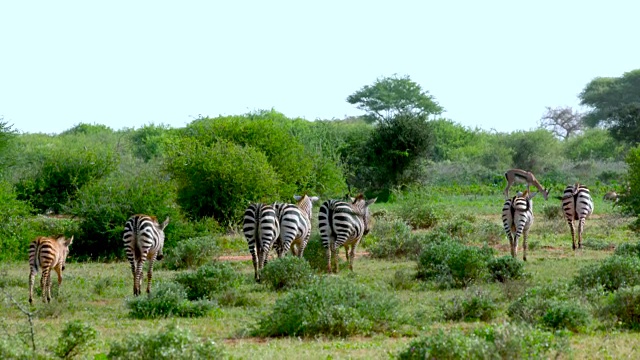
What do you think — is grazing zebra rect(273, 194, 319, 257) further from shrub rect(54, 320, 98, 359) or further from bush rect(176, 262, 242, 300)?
shrub rect(54, 320, 98, 359)

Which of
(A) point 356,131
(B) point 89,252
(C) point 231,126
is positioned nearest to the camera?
(B) point 89,252

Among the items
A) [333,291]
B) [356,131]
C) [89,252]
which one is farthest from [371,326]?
[356,131]

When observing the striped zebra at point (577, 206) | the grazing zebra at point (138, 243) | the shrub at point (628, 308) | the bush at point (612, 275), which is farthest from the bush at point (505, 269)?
the striped zebra at point (577, 206)

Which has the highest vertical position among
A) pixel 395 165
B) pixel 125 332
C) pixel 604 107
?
pixel 604 107

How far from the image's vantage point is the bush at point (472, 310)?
1191cm

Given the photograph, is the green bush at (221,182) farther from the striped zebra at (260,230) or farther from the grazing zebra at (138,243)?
the grazing zebra at (138,243)

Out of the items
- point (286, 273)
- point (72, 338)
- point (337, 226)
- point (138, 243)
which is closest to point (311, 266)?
point (337, 226)

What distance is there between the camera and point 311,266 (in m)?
18.7

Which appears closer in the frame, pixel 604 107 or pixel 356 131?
pixel 356 131

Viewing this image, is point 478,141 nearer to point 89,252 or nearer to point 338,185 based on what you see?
point 338,185

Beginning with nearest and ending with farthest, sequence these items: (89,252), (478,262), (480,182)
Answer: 1. (478,262)
2. (89,252)
3. (480,182)

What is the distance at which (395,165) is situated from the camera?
4384 cm

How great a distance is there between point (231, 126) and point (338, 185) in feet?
18.2

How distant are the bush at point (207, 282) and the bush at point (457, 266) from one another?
353 centimetres
